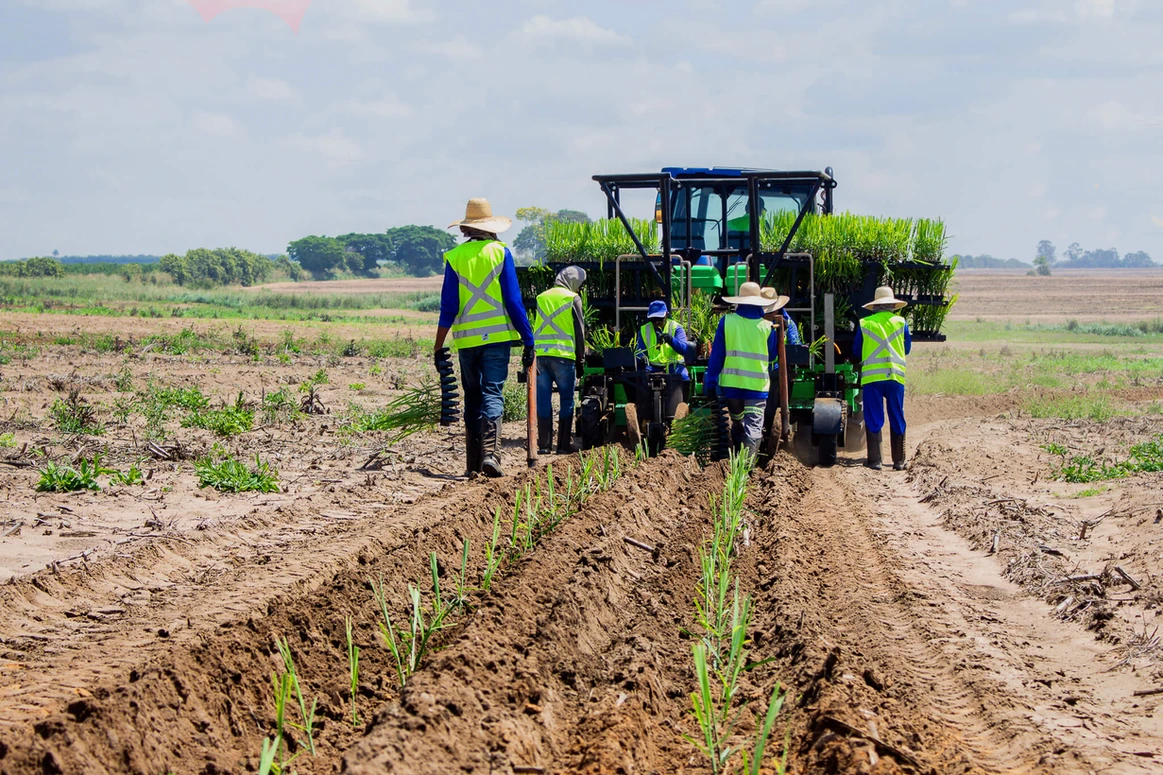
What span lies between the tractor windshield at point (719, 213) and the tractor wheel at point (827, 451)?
2.71 m

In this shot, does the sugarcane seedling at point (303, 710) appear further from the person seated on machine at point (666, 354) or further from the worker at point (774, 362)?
the worker at point (774, 362)

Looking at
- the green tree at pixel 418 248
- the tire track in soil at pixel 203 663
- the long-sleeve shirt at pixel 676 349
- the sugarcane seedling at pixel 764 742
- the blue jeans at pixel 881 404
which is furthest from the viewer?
the green tree at pixel 418 248

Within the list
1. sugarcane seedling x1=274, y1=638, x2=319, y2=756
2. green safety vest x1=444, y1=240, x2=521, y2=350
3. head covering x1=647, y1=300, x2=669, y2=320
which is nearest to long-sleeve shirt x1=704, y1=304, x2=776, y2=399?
head covering x1=647, y1=300, x2=669, y2=320

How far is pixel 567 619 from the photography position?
15.5ft

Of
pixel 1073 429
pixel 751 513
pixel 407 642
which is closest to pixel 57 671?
pixel 407 642

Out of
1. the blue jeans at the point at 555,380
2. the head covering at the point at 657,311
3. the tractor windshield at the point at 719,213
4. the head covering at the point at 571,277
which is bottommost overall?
the blue jeans at the point at 555,380

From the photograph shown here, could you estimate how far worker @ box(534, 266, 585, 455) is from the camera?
436 inches

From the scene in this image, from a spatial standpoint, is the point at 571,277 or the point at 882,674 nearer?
the point at 882,674

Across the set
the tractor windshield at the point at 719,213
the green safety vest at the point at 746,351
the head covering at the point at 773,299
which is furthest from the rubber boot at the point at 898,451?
the tractor windshield at the point at 719,213

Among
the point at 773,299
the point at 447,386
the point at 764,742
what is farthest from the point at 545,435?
the point at 764,742

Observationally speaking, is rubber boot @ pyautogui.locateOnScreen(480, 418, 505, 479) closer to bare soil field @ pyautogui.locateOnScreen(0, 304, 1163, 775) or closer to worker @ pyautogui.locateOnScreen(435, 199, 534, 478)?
worker @ pyautogui.locateOnScreen(435, 199, 534, 478)

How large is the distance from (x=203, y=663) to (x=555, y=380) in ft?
24.4

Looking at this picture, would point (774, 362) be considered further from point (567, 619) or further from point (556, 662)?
point (556, 662)

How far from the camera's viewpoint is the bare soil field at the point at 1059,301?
6312 centimetres
